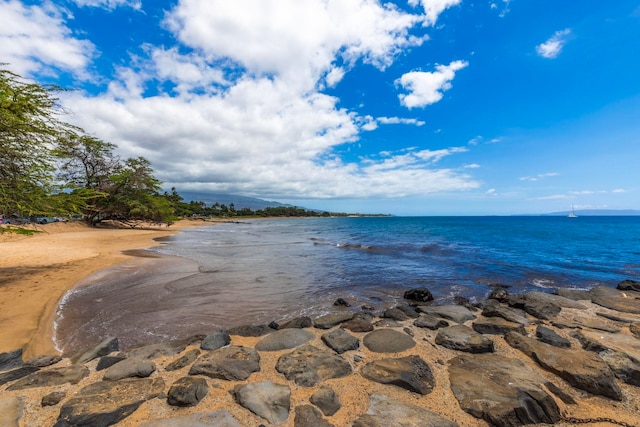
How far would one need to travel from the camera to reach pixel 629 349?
525 cm

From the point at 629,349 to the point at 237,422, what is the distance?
763 centimetres

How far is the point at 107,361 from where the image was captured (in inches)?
175

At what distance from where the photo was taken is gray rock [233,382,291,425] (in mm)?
3340

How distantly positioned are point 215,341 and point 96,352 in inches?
82.1

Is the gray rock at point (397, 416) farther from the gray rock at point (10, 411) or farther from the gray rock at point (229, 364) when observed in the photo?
the gray rock at point (10, 411)

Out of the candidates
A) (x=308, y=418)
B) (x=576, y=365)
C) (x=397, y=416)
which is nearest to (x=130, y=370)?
(x=308, y=418)

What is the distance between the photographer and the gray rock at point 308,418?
3178 millimetres

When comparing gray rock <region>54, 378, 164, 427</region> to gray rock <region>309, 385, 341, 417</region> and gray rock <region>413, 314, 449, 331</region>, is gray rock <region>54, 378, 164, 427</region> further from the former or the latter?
gray rock <region>413, 314, 449, 331</region>

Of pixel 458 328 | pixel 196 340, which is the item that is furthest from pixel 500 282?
pixel 196 340

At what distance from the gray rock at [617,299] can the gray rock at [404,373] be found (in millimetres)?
8762

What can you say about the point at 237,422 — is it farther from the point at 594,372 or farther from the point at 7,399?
the point at 594,372

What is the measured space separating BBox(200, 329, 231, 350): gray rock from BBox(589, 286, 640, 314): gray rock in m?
12.0

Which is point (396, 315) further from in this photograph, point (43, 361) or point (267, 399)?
point (43, 361)

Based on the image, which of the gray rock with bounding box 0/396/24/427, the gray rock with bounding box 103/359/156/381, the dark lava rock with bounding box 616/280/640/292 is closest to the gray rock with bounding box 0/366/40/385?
the gray rock with bounding box 0/396/24/427
